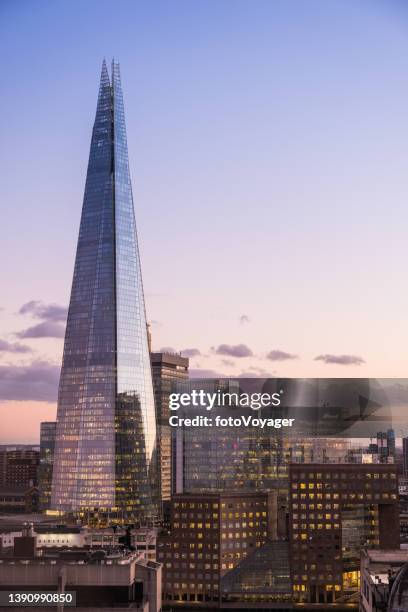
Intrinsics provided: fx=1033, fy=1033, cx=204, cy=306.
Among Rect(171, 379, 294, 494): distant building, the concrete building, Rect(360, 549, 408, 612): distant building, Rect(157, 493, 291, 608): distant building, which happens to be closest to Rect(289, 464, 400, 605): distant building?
Rect(157, 493, 291, 608): distant building

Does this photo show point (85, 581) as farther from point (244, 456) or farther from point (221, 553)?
point (244, 456)

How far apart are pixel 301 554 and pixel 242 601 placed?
10.7m

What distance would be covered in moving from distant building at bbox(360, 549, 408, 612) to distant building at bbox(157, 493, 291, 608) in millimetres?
45780

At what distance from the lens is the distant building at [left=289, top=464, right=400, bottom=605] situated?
148m

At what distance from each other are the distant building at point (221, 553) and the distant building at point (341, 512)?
14.7 ft

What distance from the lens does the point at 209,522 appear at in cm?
15700

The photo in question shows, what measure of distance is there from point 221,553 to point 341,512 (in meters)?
19.0

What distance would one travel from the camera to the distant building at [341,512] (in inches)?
5846

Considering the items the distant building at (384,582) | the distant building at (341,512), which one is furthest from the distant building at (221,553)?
the distant building at (384,582)

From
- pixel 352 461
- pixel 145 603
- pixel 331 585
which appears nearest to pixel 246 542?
pixel 331 585

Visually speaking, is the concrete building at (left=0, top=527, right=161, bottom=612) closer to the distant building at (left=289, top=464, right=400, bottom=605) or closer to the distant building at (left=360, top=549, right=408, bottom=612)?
the distant building at (left=360, top=549, right=408, bottom=612)

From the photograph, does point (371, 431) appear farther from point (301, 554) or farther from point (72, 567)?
point (72, 567)

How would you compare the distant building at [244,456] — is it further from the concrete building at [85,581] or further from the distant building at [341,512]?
the concrete building at [85,581]

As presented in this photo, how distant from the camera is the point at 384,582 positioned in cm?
8144
